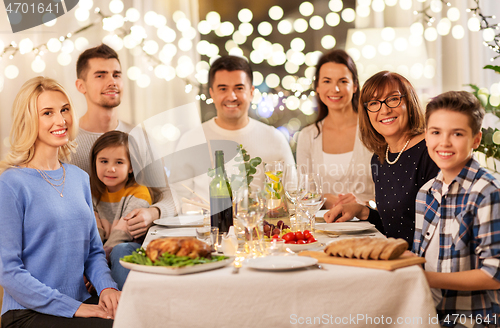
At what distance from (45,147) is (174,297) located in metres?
0.93

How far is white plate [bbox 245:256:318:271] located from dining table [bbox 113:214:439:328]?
2 cm

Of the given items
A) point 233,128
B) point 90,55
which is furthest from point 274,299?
point 90,55

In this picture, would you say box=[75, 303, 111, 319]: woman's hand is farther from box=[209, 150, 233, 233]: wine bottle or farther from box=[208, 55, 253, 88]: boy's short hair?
box=[208, 55, 253, 88]: boy's short hair

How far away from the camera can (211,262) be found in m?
1.10

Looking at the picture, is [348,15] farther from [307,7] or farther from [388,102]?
[388,102]

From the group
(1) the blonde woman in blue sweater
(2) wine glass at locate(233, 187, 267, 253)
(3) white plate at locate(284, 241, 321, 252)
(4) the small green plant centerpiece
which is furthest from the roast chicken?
(4) the small green plant centerpiece

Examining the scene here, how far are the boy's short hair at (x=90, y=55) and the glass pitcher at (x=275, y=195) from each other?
172 centimetres

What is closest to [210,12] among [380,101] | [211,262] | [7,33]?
[7,33]

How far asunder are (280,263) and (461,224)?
0.55 metres

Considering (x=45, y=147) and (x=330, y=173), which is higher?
(x=45, y=147)

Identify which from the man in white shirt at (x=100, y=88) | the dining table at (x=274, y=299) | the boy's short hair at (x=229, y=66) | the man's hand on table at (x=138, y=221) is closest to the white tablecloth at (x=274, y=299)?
the dining table at (x=274, y=299)

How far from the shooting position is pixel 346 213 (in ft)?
6.22

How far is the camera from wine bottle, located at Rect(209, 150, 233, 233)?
58.9 inches

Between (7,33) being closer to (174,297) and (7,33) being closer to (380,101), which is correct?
(380,101)
